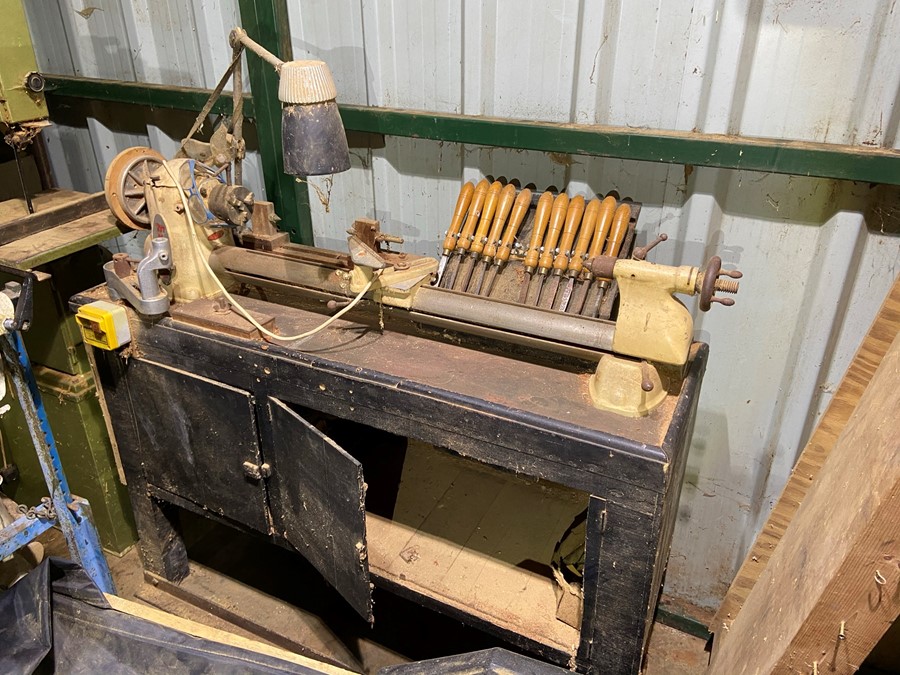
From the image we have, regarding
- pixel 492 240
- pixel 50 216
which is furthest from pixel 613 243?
pixel 50 216

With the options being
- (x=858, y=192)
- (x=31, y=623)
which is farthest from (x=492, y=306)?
(x=31, y=623)

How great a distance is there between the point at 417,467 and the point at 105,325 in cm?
98

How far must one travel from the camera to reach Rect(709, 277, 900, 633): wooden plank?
1.45 metres

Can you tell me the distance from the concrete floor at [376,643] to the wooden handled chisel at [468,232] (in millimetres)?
1127

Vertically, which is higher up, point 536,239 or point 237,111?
point 237,111

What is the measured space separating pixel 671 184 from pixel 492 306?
61cm

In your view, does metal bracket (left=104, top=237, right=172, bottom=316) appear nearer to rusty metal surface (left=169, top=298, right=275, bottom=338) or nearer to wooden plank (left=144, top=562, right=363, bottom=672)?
rusty metal surface (left=169, top=298, right=275, bottom=338)

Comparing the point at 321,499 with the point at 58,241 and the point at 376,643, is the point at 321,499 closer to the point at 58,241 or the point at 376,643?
the point at 376,643

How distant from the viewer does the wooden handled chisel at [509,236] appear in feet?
5.62

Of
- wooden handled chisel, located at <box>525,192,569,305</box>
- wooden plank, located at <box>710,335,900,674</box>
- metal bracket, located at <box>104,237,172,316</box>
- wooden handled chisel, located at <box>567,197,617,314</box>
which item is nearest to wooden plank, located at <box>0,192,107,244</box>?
metal bracket, located at <box>104,237,172,316</box>

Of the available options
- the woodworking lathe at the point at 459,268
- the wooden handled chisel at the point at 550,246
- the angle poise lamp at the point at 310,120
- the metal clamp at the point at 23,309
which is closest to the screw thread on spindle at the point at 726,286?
the woodworking lathe at the point at 459,268

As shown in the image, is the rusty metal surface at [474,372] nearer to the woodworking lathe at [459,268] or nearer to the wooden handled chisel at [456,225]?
the woodworking lathe at [459,268]

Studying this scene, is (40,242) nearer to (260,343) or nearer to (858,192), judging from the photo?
(260,343)

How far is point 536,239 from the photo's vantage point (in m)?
1.68
